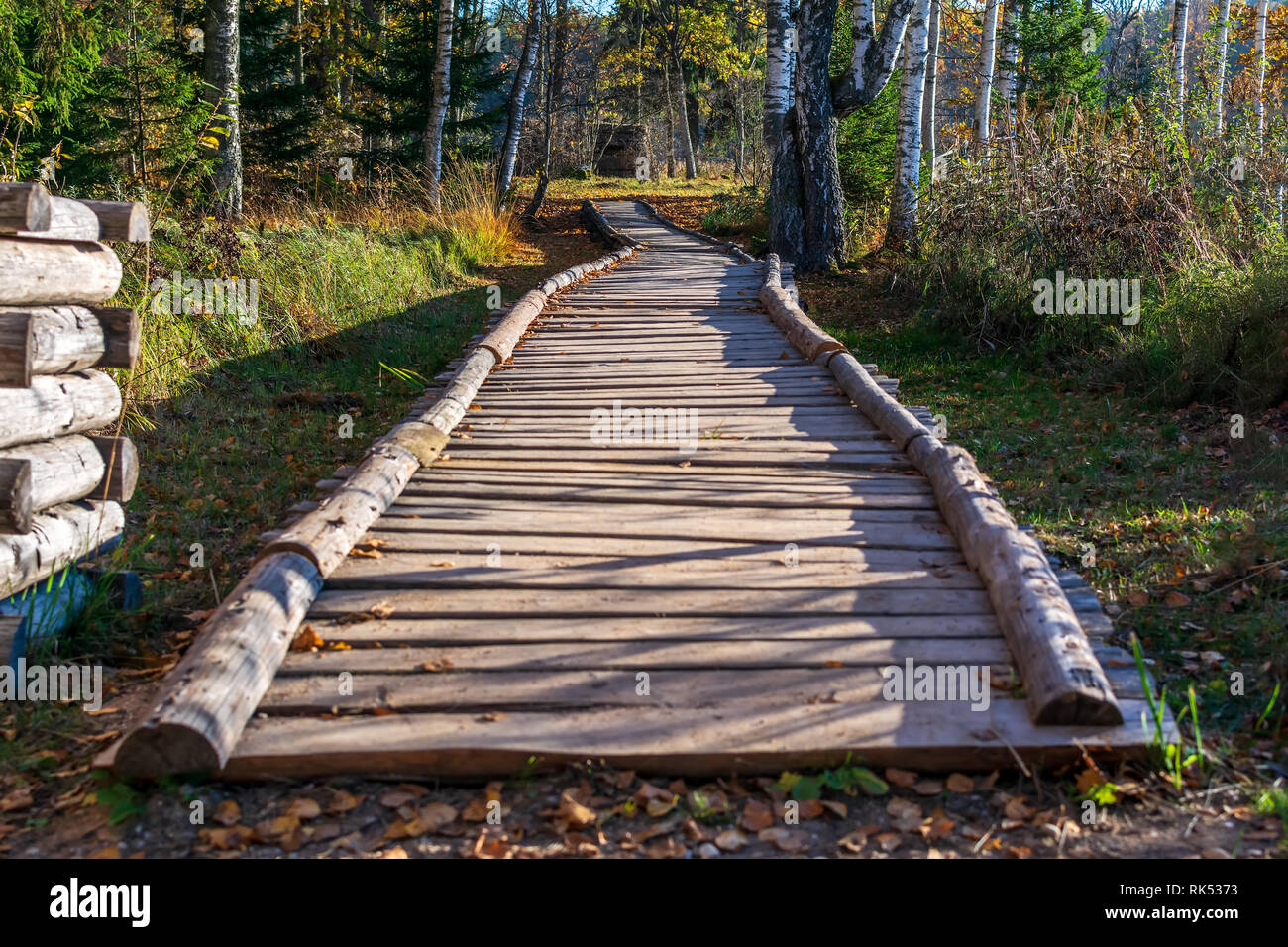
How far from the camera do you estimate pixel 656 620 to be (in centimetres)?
355

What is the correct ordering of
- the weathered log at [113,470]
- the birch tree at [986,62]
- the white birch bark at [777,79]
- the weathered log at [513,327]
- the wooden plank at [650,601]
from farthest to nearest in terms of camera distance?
the birch tree at [986,62], the white birch bark at [777,79], the weathered log at [513,327], the weathered log at [113,470], the wooden plank at [650,601]

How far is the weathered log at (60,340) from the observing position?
3461 millimetres

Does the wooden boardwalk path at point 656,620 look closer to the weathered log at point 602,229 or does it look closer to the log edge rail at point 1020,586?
the log edge rail at point 1020,586

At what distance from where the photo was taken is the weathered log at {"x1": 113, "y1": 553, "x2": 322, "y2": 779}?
2.78 m

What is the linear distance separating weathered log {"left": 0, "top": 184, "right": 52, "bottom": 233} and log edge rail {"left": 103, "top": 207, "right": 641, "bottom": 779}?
Result: 136 centimetres

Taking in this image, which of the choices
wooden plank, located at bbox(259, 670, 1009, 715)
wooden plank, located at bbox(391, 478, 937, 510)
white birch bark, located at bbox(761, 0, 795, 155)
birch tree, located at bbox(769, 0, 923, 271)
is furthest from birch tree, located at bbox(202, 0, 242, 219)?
wooden plank, located at bbox(259, 670, 1009, 715)

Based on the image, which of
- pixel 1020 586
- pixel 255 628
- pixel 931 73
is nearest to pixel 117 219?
pixel 255 628

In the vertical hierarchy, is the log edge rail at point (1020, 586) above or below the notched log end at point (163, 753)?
above

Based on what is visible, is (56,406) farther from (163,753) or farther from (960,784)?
(960,784)

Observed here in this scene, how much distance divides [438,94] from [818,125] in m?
5.70

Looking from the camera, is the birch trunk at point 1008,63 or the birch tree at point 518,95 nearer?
the birch trunk at point 1008,63

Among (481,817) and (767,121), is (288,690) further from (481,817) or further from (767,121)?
(767,121)

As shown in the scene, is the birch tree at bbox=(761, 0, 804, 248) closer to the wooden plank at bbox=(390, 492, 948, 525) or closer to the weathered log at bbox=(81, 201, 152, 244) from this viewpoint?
the wooden plank at bbox=(390, 492, 948, 525)

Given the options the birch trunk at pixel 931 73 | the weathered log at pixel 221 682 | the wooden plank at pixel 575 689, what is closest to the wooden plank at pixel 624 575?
the weathered log at pixel 221 682
